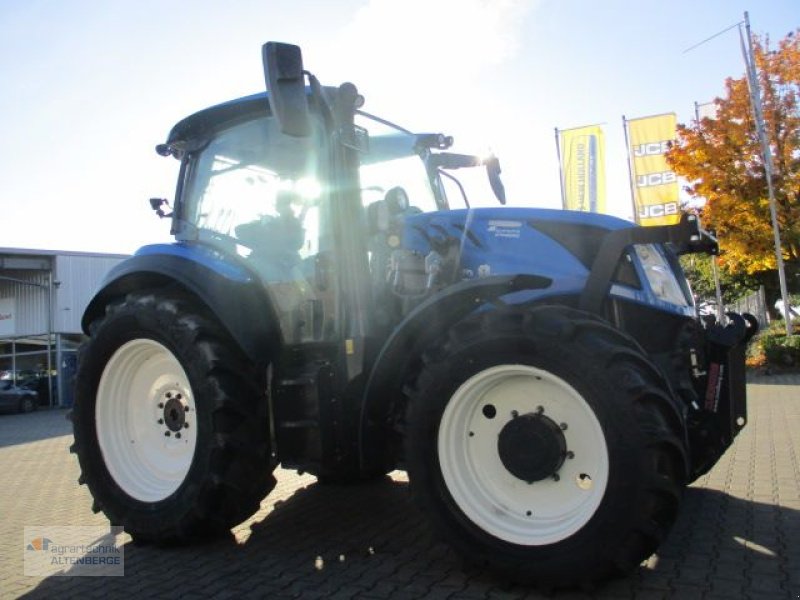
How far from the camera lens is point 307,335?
4.17m

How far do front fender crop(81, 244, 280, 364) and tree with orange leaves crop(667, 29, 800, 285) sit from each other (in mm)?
14940

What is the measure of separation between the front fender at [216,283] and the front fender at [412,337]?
0.84 meters

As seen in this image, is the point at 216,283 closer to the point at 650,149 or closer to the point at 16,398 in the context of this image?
the point at 650,149

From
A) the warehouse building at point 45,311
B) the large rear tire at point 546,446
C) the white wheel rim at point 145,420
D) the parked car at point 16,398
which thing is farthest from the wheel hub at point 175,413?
the warehouse building at point 45,311

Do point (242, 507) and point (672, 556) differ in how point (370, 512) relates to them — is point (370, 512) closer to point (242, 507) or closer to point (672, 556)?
point (242, 507)

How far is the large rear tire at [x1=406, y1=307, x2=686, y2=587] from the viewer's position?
2.85 m

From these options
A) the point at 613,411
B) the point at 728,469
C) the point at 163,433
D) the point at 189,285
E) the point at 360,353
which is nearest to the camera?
the point at 613,411

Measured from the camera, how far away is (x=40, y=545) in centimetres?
451

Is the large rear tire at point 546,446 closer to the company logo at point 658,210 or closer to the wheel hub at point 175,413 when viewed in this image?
the wheel hub at point 175,413

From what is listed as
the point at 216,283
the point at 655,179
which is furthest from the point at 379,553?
the point at 655,179

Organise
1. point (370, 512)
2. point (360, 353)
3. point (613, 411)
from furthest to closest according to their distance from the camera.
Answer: point (370, 512) < point (360, 353) < point (613, 411)

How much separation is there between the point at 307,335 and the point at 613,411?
196 centimetres

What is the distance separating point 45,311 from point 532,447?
2719cm

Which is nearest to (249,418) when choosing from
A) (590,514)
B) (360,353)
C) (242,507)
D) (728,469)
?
(242,507)
